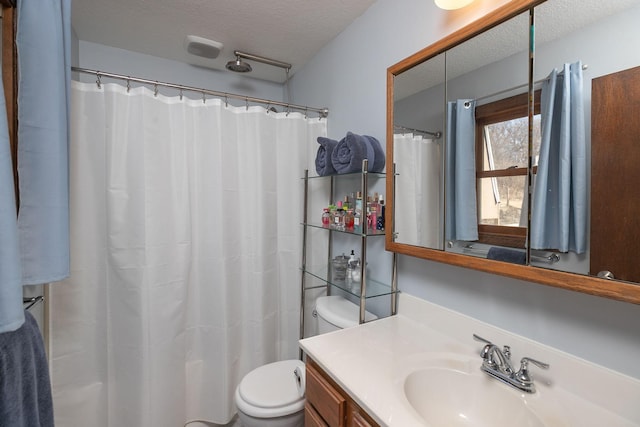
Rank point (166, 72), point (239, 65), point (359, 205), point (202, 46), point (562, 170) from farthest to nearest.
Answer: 1. point (166, 72)
2. point (239, 65)
3. point (202, 46)
4. point (359, 205)
5. point (562, 170)

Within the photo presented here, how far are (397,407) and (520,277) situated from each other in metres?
0.52

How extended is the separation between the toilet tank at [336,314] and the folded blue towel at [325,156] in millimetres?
752

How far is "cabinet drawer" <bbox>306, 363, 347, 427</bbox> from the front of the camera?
2.89ft

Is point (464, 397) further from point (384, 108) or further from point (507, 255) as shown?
point (384, 108)

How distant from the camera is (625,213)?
0.69 metres

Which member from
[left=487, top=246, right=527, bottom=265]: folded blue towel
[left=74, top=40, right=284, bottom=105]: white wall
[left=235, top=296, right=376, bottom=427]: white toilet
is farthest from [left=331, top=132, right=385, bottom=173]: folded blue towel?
[left=74, top=40, right=284, bottom=105]: white wall

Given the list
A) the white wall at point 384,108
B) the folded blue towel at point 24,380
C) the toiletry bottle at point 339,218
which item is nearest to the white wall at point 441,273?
the white wall at point 384,108

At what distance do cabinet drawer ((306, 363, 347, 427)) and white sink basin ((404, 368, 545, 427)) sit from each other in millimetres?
213

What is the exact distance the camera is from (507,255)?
35.4 inches

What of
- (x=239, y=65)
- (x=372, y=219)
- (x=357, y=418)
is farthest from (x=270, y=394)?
(x=239, y=65)

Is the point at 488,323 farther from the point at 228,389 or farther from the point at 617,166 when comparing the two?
the point at 228,389

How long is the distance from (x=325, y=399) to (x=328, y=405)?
2 cm

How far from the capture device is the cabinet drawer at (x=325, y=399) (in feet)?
2.89

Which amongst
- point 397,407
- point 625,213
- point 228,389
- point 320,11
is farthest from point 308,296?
point 320,11
